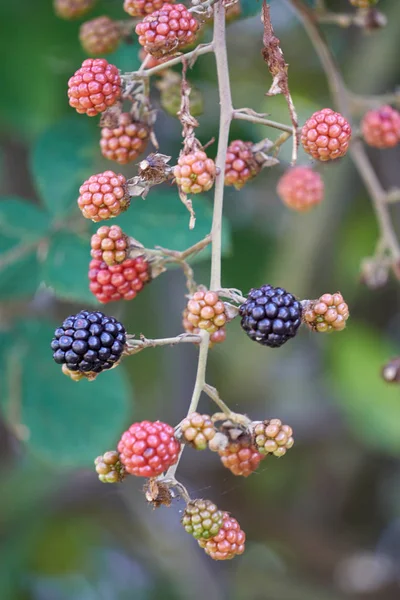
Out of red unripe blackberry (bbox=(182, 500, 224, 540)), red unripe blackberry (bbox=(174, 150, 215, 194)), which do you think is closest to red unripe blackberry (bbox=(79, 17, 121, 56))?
red unripe blackberry (bbox=(174, 150, 215, 194))

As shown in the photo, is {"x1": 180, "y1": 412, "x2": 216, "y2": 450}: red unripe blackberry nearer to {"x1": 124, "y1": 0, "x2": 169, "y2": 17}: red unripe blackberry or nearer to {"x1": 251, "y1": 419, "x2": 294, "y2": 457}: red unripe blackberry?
{"x1": 251, "y1": 419, "x2": 294, "y2": 457}: red unripe blackberry

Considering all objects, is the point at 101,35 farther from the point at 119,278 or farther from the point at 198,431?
the point at 198,431

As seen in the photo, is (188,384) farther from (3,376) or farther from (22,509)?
(3,376)

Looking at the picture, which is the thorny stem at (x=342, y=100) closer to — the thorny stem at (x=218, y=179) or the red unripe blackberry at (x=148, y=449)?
the thorny stem at (x=218, y=179)

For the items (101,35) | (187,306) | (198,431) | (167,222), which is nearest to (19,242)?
(167,222)

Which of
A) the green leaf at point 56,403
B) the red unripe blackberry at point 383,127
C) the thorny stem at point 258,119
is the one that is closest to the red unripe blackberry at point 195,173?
the thorny stem at point 258,119
